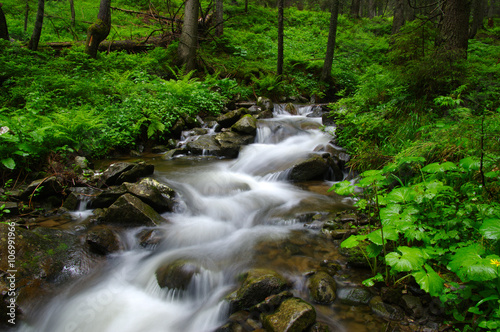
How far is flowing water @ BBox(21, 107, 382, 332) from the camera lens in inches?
118

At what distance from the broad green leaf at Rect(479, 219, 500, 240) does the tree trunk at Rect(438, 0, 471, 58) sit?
489 centimetres

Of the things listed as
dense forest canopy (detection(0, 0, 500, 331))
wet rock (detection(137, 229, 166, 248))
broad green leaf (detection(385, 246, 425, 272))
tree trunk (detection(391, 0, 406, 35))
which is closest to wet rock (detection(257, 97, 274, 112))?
dense forest canopy (detection(0, 0, 500, 331))

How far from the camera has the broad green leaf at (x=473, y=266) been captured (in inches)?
79.3

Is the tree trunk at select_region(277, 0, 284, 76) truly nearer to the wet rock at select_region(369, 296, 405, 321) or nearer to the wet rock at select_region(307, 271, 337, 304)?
the wet rock at select_region(307, 271, 337, 304)

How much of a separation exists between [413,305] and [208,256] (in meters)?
2.55

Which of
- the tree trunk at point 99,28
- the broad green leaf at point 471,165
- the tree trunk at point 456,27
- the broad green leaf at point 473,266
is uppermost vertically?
the tree trunk at point 99,28

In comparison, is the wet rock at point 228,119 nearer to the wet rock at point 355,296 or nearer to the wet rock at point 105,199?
the wet rock at point 105,199

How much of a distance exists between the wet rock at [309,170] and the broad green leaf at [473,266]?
4.05 meters

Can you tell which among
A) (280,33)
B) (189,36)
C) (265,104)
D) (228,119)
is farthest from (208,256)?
(280,33)

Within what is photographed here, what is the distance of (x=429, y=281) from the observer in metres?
2.20

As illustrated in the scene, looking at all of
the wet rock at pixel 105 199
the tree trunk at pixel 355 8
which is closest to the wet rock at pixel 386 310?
the wet rock at pixel 105 199

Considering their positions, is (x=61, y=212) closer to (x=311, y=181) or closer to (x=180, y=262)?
(x=180, y=262)

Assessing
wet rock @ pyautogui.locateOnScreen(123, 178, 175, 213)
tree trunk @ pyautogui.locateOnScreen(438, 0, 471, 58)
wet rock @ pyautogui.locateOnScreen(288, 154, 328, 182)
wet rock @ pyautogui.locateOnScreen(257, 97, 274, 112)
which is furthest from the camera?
wet rock @ pyautogui.locateOnScreen(257, 97, 274, 112)

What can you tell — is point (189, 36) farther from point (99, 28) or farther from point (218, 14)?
point (218, 14)
